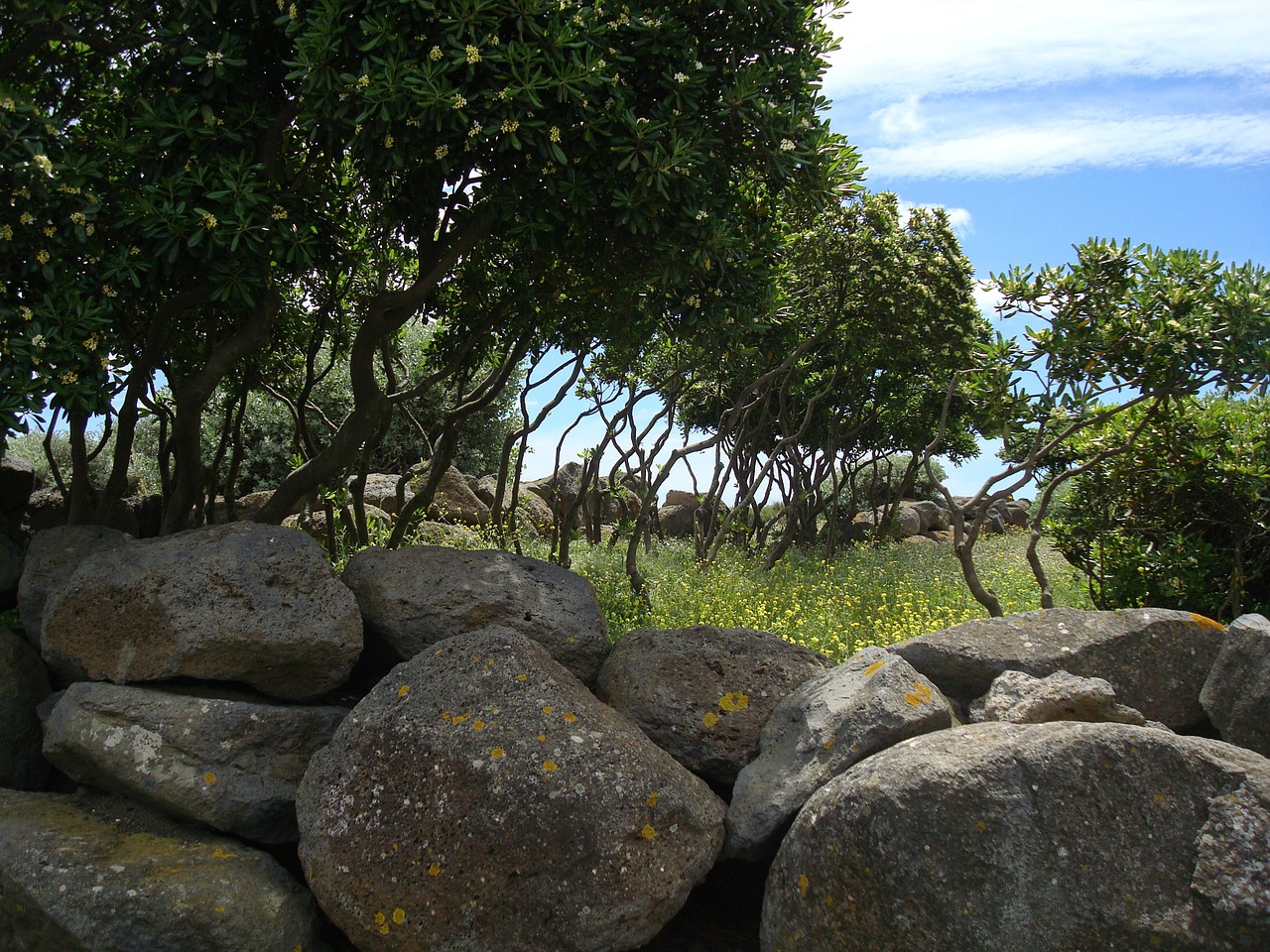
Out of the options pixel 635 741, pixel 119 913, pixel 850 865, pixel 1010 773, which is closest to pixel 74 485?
pixel 119 913

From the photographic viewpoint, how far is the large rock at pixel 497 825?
464cm

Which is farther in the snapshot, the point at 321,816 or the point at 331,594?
the point at 331,594

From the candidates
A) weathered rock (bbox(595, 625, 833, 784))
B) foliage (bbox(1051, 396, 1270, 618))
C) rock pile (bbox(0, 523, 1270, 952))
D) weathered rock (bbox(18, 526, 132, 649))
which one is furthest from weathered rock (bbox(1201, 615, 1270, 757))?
weathered rock (bbox(18, 526, 132, 649))

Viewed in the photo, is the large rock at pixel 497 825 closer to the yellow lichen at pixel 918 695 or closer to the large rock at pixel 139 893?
the large rock at pixel 139 893

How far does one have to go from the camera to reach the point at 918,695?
5.32 m

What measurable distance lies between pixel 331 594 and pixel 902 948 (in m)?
3.78

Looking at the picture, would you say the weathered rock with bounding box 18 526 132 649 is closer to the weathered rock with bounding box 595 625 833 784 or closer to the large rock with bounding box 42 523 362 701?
the large rock with bounding box 42 523 362 701

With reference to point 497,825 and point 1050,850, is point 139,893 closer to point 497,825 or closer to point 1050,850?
point 497,825

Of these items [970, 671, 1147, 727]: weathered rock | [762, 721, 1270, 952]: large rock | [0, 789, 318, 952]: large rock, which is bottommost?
[0, 789, 318, 952]: large rock

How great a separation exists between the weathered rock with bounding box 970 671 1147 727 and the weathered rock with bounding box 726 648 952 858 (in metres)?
0.41

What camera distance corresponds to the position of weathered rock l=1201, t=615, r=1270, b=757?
5.12 meters

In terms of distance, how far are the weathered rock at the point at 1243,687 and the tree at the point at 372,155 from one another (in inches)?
152

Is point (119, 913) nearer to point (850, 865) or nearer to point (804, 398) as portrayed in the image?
point (850, 865)

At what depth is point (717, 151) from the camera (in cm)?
711
